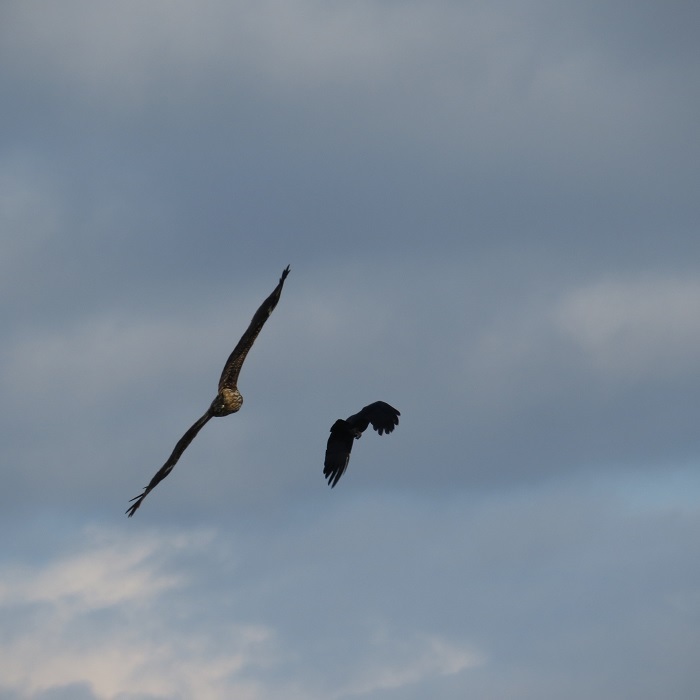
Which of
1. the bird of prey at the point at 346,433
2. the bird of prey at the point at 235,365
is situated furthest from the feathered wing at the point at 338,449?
the bird of prey at the point at 235,365

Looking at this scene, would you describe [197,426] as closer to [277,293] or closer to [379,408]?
[277,293]

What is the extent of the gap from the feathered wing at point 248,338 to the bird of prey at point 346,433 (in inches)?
149

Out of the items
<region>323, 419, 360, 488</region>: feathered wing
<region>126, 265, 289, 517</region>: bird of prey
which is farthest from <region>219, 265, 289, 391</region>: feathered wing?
<region>323, 419, 360, 488</region>: feathered wing

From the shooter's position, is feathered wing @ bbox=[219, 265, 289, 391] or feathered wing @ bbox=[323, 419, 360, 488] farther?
feathered wing @ bbox=[323, 419, 360, 488]

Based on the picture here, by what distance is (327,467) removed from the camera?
37.5 meters

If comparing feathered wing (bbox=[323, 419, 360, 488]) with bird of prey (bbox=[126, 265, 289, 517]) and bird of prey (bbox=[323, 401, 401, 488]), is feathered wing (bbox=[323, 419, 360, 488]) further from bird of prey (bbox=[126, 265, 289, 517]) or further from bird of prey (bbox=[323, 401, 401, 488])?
bird of prey (bbox=[126, 265, 289, 517])

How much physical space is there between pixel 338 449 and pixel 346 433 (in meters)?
0.56

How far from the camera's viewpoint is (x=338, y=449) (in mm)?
37719

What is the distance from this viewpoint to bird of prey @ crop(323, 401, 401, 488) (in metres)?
37.4

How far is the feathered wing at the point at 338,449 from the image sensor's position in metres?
37.4

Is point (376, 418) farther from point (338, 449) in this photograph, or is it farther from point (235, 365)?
point (235, 365)

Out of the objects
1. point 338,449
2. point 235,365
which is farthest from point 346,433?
point 235,365

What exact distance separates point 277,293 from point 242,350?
2.14 m

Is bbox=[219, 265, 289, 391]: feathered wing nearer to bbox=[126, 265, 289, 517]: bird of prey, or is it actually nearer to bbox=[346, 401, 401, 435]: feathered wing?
bbox=[126, 265, 289, 517]: bird of prey
